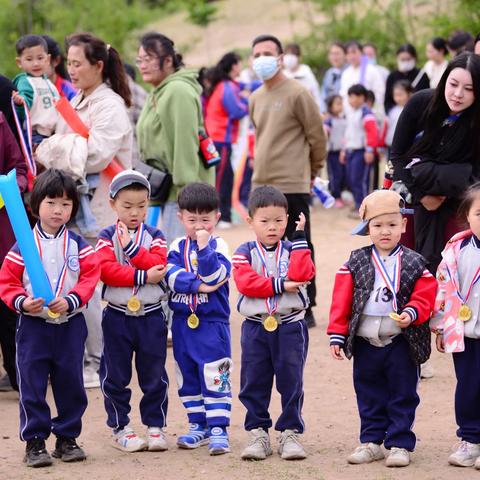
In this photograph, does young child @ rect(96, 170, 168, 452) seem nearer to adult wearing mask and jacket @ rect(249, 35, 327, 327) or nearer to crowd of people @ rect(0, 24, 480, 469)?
crowd of people @ rect(0, 24, 480, 469)

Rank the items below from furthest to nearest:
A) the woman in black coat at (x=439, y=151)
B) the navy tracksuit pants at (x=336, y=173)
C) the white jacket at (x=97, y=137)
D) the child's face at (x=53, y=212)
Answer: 1. the navy tracksuit pants at (x=336, y=173)
2. the white jacket at (x=97, y=137)
3. the woman in black coat at (x=439, y=151)
4. the child's face at (x=53, y=212)

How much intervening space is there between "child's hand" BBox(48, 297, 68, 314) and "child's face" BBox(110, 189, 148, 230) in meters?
0.65

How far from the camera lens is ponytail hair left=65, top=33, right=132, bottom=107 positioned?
7148 millimetres

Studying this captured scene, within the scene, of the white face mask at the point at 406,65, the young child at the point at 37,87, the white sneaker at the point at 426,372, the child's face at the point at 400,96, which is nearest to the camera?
the young child at the point at 37,87

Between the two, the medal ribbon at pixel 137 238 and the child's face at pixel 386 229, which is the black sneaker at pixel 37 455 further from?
the child's face at pixel 386 229

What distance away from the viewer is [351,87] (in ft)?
49.5

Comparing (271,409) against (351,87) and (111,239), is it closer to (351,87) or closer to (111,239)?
(111,239)

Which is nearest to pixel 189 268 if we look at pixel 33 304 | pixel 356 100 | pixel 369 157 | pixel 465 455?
pixel 33 304

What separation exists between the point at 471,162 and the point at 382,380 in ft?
5.51

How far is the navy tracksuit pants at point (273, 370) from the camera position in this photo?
18.4ft

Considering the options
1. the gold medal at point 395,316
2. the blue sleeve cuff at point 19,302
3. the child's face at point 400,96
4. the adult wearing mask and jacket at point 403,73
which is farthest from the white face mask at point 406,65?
the blue sleeve cuff at point 19,302

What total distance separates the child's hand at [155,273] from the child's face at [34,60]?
242 centimetres

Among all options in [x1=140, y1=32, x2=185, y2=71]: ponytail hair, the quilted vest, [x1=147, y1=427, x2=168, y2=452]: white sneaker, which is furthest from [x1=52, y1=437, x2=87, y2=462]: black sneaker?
[x1=140, y1=32, x2=185, y2=71]: ponytail hair

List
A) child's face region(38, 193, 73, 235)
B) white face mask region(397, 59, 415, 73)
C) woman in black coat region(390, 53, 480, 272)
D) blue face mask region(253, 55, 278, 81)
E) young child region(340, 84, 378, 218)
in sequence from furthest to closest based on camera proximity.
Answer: white face mask region(397, 59, 415, 73) → young child region(340, 84, 378, 218) → blue face mask region(253, 55, 278, 81) → woman in black coat region(390, 53, 480, 272) → child's face region(38, 193, 73, 235)
